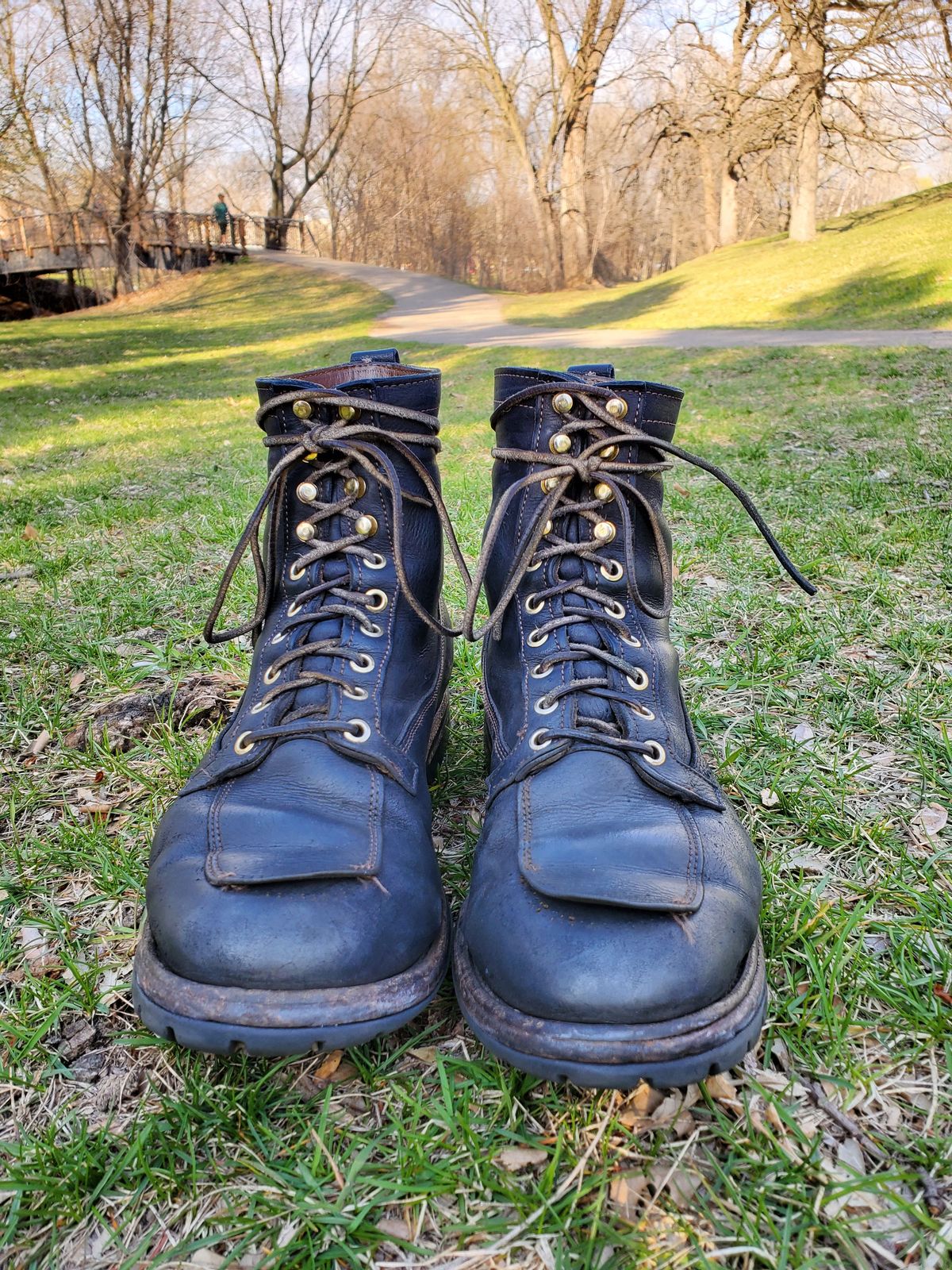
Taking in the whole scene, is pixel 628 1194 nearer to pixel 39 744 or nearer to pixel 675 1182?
pixel 675 1182

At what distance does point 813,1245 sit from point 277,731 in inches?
39.0

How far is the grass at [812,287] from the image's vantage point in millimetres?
12281

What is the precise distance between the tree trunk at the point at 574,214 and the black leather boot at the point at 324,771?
25.7 m

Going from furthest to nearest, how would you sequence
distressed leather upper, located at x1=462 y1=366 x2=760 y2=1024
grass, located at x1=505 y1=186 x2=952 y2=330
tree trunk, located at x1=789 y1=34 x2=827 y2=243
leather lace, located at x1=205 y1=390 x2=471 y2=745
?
tree trunk, located at x1=789 y1=34 x2=827 y2=243 → grass, located at x1=505 y1=186 x2=952 y2=330 → leather lace, located at x1=205 y1=390 x2=471 y2=745 → distressed leather upper, located at x1=462 y1=366 x2=760 y2=1024

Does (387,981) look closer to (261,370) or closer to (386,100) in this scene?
(261,370)

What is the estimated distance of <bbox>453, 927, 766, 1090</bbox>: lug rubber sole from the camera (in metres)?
0.99

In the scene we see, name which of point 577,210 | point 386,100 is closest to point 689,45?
point 577,210

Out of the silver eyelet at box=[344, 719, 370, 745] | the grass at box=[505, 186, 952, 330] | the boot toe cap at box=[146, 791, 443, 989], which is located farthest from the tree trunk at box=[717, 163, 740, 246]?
the boot toe cap at box=[146, 791, 443, 989]

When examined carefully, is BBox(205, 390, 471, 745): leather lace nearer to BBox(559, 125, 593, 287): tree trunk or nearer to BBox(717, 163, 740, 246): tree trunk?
BBox(559, 125, 593, 287): tree trunk

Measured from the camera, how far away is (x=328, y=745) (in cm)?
133

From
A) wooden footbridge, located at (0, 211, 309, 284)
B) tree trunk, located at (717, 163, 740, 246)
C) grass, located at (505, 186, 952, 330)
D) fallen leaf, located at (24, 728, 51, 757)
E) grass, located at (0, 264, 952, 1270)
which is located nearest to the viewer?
grass, located at (0, 264, 952, 1270)

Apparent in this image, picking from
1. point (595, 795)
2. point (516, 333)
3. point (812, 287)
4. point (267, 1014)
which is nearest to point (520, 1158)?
point (267, 1014)

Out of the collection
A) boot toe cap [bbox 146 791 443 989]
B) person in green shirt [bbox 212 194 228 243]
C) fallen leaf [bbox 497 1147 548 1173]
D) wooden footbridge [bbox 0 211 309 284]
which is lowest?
fallen leaf [bbox 497 1147 548 1173]

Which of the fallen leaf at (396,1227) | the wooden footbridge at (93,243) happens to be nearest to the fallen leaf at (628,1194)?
the fallen leaf at (396,1227)
